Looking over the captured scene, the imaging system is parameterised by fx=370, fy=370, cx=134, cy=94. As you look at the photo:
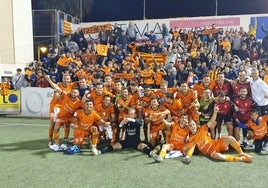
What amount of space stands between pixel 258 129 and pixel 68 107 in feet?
13.2

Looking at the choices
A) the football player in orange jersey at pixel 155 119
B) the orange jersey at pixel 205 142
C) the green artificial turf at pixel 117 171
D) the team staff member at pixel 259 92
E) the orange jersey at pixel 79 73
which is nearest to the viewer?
the green artificial turf at pixel 117 171

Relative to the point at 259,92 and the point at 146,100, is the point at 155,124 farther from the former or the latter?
the point at 259,92

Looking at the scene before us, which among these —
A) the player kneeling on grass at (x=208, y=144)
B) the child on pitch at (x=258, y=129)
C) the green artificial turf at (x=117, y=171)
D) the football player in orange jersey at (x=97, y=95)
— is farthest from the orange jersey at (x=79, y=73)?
the child on pitch at (x=258, y=129)

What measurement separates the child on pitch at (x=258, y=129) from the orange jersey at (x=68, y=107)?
362cm

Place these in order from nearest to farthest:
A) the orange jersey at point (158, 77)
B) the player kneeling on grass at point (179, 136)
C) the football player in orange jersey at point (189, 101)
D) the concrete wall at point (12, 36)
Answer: the player kneeling on grass at point (179, 136) → the football player in orange jersey at point (189, 101) → the orange jersey at point (158, 77) → the concrete wall at point (12, 36)

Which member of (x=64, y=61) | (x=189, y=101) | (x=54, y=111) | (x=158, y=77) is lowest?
(x=54, y=111)

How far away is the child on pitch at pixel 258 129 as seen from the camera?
7.35m

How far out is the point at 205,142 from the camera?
698 cm

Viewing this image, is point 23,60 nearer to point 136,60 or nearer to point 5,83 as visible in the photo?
point 5,83

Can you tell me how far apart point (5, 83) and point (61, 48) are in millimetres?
4129

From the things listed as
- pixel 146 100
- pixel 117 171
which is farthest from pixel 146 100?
pixel 117 171

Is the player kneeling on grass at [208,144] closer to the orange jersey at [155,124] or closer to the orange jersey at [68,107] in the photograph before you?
the orange jersey at [155,124]

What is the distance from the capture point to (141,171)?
232 inches

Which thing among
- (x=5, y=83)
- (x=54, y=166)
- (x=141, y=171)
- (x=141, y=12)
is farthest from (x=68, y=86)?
(x=141, y=12)
